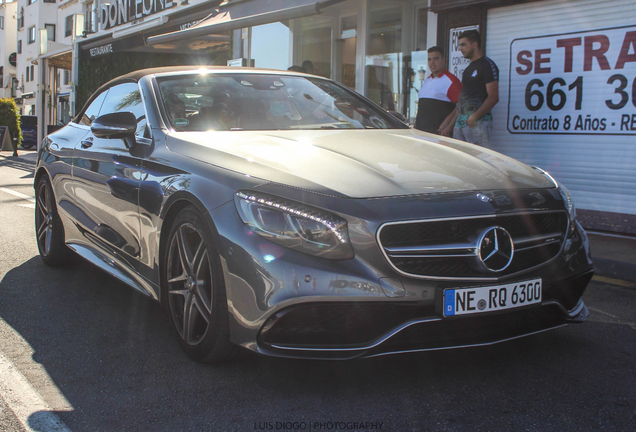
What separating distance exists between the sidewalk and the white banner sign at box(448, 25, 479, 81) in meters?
3.50

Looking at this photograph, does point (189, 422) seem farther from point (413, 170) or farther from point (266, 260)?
point (413, 170)

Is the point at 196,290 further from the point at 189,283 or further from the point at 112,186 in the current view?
the point at 112,186

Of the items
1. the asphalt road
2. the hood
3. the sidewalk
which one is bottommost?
the asphalt road

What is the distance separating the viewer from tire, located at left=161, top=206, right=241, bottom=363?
2844mm

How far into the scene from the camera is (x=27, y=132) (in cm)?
2802

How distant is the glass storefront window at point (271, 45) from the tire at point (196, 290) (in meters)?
11.4

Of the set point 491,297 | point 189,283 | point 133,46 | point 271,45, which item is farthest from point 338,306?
point 133,46

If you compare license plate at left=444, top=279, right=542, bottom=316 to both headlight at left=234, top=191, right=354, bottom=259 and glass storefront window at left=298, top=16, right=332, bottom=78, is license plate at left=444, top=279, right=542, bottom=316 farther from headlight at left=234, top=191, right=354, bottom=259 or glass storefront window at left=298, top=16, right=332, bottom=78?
glass storefront window at left=298, top=16, right=332, bottom=78

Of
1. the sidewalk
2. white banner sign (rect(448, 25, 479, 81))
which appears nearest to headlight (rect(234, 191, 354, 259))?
the sidewalk

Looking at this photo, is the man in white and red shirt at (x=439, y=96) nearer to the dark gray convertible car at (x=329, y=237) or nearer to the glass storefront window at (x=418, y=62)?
the glass storefront window at (x=418, y=62)

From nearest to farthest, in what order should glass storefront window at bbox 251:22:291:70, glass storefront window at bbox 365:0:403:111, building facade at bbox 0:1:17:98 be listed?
glass storefront window at bbox 365:0:403:111, glass storefront window at bbox 251:22:291:70, building facade at bbox 0:1:17:98

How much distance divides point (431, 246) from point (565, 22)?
632cm

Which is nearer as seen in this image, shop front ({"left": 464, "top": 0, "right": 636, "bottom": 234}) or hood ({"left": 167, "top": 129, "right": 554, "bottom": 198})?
hood ({"left": 167, "top": 129, "right": 554, "bottom": 198})

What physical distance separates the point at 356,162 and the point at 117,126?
1.44m
